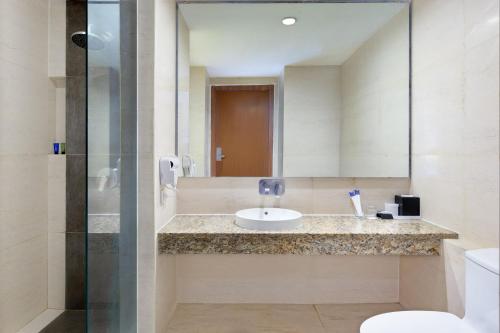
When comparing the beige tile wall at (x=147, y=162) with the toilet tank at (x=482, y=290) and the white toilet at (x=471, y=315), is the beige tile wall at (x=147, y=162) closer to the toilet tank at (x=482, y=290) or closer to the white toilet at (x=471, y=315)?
the white toilet at (x=471, y=315)

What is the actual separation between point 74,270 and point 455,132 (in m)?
2.47

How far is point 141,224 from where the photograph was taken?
4.71 ft

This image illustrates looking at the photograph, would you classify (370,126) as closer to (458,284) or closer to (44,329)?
(458,284)

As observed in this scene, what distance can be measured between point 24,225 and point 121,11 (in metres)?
1.45

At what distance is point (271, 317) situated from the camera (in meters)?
1.80

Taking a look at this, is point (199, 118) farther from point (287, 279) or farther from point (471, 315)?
point (471, 315)

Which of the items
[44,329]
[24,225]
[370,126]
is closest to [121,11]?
[24,225]

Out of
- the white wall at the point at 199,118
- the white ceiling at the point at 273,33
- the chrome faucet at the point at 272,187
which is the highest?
the white ceiling at the point at 273,33

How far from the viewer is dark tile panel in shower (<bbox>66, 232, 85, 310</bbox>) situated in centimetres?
199

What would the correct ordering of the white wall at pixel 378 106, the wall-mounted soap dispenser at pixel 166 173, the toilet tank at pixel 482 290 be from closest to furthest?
the toilet tank at pixel 482 290, the wall-mounted soap dispenser at pixel 166 173, the white wall at pixel 378 106

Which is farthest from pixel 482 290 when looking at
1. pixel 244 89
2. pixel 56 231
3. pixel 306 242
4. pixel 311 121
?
pixel 56 231

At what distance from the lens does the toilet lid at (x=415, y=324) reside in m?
1.11

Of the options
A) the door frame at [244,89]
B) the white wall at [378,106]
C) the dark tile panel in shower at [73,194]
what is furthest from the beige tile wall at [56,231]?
the white wall at [378,106]

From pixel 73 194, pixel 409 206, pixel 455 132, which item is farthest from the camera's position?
pixel 73 194
